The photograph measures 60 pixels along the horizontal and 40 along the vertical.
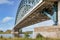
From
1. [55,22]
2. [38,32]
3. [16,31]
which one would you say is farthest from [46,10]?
[16,31]

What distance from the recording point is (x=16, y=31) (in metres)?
83.4

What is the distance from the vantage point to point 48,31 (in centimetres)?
2073

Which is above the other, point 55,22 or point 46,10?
point 46,10

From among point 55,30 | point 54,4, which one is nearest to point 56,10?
point 54,4

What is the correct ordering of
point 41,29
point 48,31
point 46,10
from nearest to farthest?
point 48,31, point 41,29, point 46,10

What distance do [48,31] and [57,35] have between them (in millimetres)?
1724

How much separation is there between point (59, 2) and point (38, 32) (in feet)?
16.6

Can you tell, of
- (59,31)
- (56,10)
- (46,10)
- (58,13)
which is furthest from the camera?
(46,10)

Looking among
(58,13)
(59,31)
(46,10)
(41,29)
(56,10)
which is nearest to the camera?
(59,31)

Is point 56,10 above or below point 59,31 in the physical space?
above

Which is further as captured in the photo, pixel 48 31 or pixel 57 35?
pixel 48 31

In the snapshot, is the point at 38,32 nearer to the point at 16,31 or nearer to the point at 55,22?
the point at 55,22

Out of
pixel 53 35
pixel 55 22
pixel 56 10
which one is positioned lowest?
pixel 53 35

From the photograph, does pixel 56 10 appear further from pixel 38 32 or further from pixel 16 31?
pixel 16 31
